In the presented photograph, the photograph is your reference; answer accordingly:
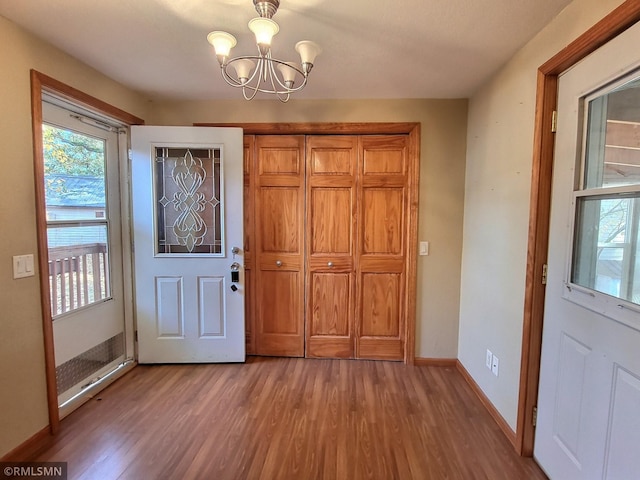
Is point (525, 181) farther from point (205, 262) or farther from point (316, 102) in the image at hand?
point (205, 262)

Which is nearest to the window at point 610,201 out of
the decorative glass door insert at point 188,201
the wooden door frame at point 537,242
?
the wooden door frame at point 537,242

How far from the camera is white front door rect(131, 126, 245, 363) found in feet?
8.33

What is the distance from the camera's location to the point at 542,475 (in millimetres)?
1566

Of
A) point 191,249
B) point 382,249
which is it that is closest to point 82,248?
point 191,249

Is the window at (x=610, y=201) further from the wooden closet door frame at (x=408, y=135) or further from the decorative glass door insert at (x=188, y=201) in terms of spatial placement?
the decorative glass door insert at (x=188, y=201)

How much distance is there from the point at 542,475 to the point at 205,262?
261 cm

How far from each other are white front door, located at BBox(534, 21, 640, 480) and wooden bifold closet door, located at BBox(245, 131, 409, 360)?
1282 millimetres

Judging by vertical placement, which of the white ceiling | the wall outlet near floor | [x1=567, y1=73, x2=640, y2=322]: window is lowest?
the wall outlet near floor

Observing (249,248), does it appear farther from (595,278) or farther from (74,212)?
(595,278)

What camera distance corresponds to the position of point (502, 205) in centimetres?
196

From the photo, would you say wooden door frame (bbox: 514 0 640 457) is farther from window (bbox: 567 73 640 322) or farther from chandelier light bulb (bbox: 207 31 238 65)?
chandelier light bulb (bbox: 207 31 238 65)

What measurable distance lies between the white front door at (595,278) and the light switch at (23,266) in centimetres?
281

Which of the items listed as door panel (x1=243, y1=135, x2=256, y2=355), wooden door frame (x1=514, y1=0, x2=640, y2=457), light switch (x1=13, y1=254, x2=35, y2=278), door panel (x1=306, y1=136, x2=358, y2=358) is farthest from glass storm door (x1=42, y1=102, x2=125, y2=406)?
wooden door frame (x1=514, y1=0, x2=640, y2=457)

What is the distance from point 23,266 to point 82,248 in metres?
0.57
